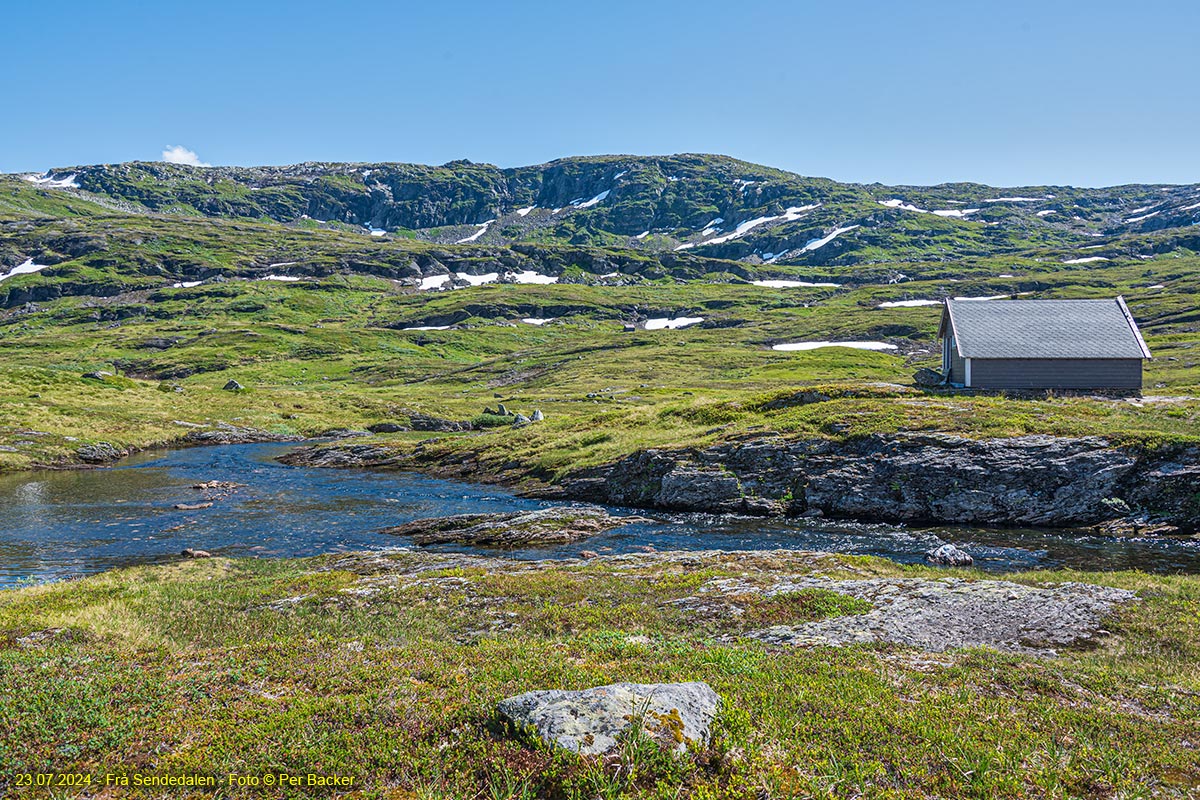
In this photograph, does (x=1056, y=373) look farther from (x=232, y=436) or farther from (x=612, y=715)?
(x=232, y=436)

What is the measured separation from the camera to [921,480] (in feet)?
128

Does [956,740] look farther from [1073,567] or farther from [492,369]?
[492,369]

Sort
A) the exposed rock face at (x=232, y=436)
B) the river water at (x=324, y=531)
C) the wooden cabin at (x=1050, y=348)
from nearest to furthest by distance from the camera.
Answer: the river water at (x=324, y=531) < the wooden cabin at (x=1050, y=348) < the exposed rock face at (x=232, y=436)

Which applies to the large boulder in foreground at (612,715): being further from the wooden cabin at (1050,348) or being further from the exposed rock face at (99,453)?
the exposed rock face at (99,453)

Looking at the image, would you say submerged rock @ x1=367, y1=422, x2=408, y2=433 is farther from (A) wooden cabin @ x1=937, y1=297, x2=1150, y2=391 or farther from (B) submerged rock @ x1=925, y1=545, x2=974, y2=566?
(B) submerged rock @ x1=925, y1=545, x2=974, y2=566

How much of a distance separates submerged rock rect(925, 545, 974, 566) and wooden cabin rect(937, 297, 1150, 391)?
35258 mm

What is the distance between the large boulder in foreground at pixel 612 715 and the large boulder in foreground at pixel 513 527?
24591 mm

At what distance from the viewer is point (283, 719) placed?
32.6ft

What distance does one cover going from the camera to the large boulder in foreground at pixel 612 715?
28.6 ft

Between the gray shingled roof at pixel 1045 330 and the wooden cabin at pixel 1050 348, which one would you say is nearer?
the wooden cabin at pixel 1050 348

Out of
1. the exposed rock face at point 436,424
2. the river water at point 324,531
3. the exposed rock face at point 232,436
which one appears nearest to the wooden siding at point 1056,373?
the river water at point 324,531

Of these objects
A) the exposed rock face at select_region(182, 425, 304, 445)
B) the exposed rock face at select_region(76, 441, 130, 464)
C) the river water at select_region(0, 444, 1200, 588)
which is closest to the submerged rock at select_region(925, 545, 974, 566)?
the river water at select_region(0, 444, 1200, 588)

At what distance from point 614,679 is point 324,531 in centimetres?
3135

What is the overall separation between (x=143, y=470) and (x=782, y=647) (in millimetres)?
65169
